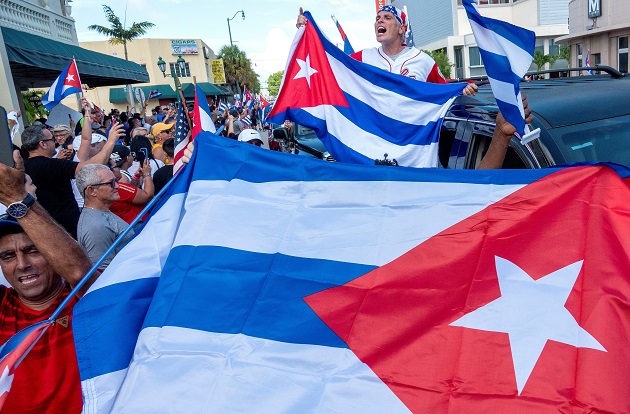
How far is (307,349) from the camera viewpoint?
6.98ft

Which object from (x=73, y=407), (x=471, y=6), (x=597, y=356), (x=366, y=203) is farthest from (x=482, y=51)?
(x=73, y=407)

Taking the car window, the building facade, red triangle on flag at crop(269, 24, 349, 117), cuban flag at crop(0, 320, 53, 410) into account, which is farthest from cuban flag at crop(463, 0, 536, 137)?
the building facade

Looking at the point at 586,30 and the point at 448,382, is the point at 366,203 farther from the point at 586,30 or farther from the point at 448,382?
the point at 586,30

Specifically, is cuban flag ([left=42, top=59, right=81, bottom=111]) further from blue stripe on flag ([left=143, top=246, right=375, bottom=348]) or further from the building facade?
the building facade

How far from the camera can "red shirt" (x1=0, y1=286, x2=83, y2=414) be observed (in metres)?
2.41

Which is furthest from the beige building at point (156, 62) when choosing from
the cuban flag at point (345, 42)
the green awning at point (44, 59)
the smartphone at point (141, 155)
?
the cuban flag at point (345, 42)

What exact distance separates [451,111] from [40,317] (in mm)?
2786

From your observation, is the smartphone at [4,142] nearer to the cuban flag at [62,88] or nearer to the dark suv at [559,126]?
the dark suv at [559,126]

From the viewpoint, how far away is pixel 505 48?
280 cm

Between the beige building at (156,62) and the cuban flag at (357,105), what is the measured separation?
47.2 meters

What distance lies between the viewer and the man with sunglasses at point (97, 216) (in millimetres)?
3811

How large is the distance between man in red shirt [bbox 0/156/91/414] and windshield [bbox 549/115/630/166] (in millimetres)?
2453

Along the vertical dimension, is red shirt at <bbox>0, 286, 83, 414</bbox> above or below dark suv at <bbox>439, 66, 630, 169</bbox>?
below

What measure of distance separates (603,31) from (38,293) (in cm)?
3028
